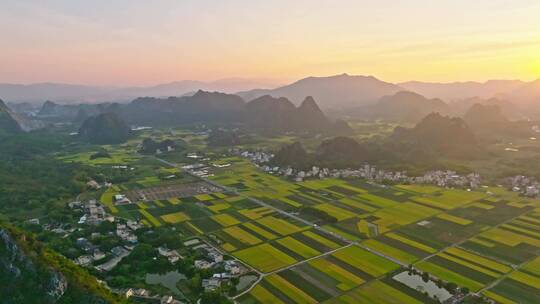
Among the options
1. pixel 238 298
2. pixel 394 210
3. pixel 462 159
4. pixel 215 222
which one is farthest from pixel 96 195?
pixel 462 159

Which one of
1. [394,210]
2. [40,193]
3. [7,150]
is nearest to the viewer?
[394,210]

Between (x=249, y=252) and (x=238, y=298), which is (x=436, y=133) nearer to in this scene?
(x=249, y=252)

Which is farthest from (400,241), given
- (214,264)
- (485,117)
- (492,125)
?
(485,117)

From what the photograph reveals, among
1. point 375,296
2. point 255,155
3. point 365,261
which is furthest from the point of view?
point 255,155

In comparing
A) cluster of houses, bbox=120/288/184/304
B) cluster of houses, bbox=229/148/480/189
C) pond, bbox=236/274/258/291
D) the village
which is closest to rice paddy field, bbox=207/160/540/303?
pond, bbox=236/274/258/291

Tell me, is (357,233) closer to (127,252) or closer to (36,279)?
(127,252)
